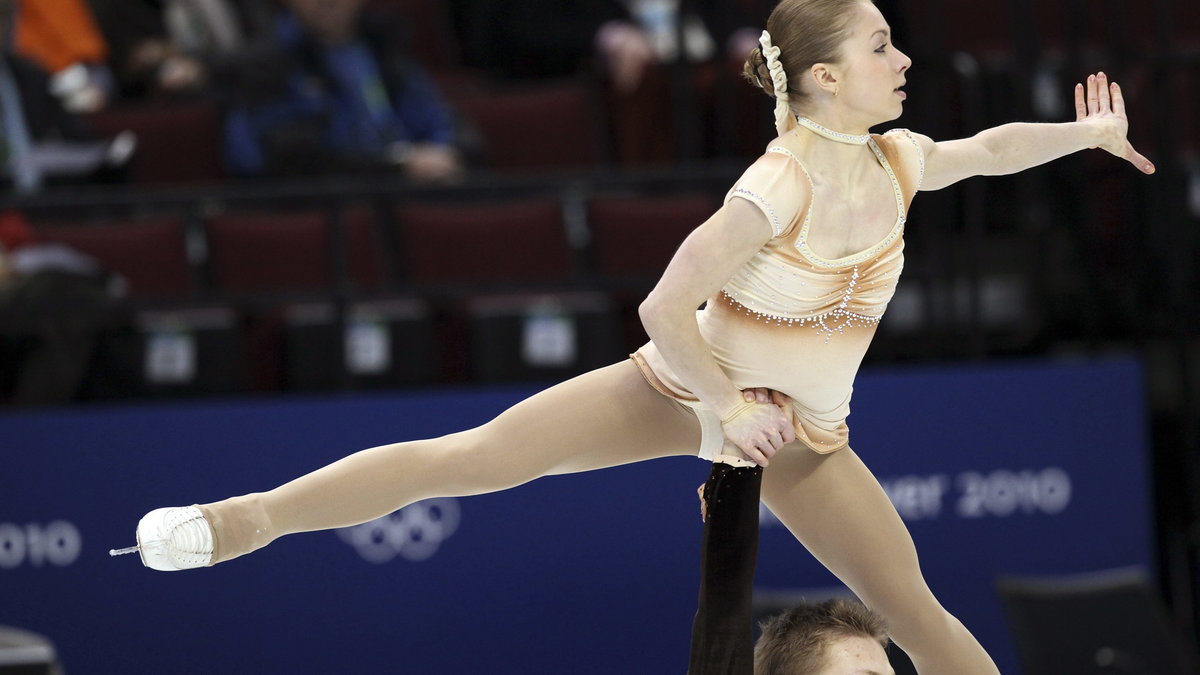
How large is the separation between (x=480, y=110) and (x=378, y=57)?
1.60 ft

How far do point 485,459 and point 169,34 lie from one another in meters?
4.92

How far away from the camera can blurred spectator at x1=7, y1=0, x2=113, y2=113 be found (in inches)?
254

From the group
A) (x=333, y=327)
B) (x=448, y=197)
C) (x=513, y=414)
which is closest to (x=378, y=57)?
(x=448, y=197)

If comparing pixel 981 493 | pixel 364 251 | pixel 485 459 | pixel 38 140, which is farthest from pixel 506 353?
pixel 485 459

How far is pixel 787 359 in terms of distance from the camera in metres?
2.83

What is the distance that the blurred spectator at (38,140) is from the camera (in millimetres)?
6074

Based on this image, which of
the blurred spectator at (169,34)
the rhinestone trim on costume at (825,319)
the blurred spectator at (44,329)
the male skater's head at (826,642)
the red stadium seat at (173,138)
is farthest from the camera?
the blurred spectator at (169,34)

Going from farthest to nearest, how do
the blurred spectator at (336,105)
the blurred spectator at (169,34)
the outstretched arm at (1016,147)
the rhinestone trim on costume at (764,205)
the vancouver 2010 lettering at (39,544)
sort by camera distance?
the blurred spectator at (169,34), the blurred spectator at (336,105), the vancouver 2010 lettering at (39,544), the outstretched arm at (1016,147), the rhinestone trim on costume at (764,205)

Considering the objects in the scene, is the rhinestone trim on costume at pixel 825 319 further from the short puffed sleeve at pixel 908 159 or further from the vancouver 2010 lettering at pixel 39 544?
the vancouver 2010 lettering at pixel 39 544

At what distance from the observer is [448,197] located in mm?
5754

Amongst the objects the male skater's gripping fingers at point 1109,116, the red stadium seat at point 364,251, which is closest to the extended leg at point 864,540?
the male skater's gripping fingers at point 1109,116

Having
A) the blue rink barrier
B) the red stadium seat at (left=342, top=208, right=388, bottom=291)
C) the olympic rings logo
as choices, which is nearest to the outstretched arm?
the blue rink barrier

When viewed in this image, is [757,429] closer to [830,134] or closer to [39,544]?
[830,134]

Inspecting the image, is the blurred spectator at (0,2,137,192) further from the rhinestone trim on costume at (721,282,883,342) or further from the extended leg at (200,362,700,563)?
the rhinestone trim on costume at (721,282,883,342)
